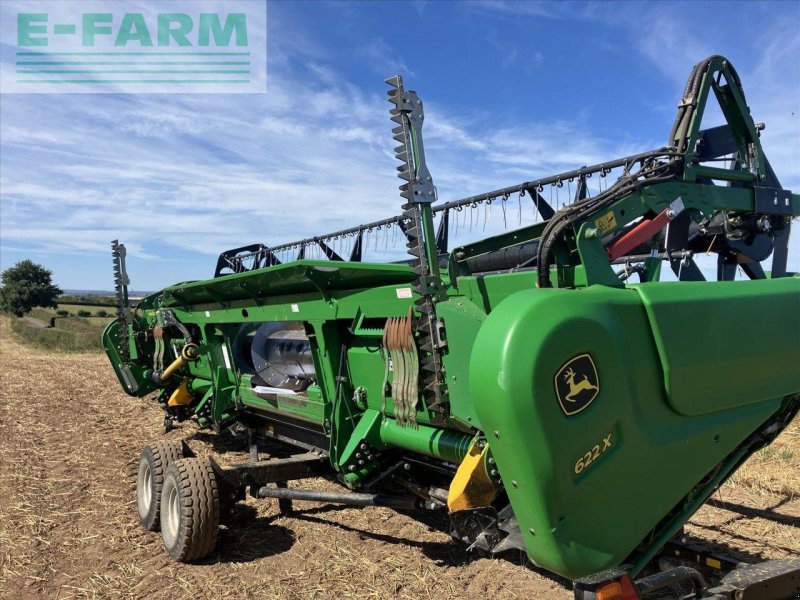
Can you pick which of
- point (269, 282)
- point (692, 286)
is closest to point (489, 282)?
point (692, 286)

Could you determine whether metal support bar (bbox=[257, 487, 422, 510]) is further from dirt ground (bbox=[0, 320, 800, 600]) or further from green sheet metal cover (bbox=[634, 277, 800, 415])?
green sheet metal cover (bbox=[634, 277, 800, 415])

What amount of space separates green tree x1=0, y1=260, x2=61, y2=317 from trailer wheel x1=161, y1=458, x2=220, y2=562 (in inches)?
1809

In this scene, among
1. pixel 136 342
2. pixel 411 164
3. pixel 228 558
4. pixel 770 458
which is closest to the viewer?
pixel 411 164

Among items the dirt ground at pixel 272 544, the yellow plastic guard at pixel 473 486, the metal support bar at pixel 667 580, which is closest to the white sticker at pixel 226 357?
the dirt ground at pixel 272 544

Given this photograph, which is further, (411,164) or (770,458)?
(770,458)

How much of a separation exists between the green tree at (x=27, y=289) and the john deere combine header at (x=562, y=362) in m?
46.7

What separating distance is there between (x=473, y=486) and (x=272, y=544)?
223cm

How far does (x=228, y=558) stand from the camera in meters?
4.21

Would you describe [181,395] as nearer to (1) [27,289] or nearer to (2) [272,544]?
(2) [272,544]

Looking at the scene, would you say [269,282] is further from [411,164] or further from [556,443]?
[556,443]

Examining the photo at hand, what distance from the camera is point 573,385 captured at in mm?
2244

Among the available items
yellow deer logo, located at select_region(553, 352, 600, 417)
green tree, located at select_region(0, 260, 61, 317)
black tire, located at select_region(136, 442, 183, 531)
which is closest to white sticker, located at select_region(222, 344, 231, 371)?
black tire, located at select_region(136, 442, 183, 531)

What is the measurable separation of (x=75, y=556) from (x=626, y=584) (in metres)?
3.65

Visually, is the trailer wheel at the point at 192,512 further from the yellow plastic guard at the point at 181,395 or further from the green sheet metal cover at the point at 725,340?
the green sheet metal cover at the point at 725,340
